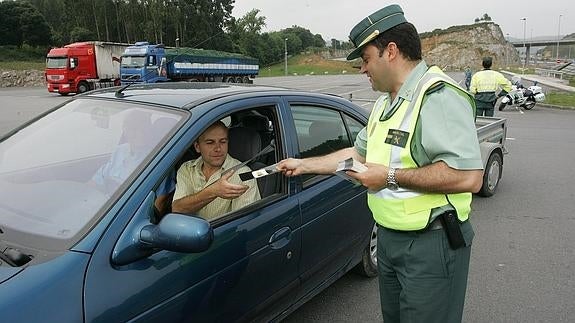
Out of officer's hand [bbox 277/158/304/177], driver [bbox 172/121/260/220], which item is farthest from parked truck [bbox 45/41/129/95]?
officer's hand [bbox 277/158/304/177]

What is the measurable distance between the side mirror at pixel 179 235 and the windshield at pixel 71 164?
0.88ft

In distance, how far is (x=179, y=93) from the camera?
2.67 meters

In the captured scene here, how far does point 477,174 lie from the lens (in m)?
1.78

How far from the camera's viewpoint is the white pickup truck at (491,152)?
604cm

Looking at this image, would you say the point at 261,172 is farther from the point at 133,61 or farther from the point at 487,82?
the point at 133,61

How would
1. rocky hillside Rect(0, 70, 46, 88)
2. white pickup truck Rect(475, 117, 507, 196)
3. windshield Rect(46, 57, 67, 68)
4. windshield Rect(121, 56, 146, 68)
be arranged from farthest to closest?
rocky hillside Rect(0, 70, 46, 88) → windshield Rect(46, 57, 67, 68) → windshield Rect(121, 56, 146, 68) → white pickup truck Rect(475, 117, 507, 196)

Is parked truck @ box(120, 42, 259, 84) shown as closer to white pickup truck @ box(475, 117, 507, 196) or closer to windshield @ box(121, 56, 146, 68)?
windshield @ box(121, 56, 146, 68)

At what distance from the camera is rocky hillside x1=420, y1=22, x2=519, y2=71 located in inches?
3629

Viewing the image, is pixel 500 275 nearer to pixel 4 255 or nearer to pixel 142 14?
pixel 4 255

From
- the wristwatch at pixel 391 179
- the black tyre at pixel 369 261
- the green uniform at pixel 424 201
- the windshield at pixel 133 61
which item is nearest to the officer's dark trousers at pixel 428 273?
the green uniform at pixel 424 201

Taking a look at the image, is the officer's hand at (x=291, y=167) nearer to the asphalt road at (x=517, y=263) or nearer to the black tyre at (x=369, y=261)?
the asphalt road at (x=517, y=263)

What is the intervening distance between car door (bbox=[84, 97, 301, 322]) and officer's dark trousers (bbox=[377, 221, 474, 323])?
68 cm

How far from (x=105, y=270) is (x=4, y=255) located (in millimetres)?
384

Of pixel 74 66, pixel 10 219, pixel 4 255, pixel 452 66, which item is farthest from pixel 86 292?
pixel 452 66
